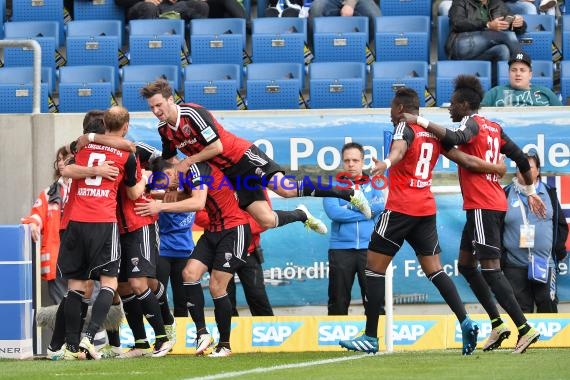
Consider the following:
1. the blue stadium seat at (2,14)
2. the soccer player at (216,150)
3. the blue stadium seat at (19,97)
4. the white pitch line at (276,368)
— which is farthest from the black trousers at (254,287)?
the blue stadium seat at (2,14)

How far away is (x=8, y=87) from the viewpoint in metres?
15.8

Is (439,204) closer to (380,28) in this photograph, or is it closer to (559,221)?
(559,221)

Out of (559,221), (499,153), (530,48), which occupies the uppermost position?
(530,48)

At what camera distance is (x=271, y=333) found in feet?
42.3

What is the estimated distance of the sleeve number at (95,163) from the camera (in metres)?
10.2

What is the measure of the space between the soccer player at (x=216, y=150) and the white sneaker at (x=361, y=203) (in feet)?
3.06

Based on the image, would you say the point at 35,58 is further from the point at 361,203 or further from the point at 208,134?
the point at 208,134

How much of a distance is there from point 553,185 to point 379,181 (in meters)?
Result: 2.11

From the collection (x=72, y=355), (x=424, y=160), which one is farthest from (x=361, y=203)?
(x=72, y=355)

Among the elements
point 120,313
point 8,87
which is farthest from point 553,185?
point 8,87

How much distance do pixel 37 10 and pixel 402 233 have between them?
9.02 m

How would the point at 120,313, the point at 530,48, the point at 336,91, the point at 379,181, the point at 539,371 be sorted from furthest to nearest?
the point at 530,48 → the point at 336,91 → the point at 379,181 → the point at 120,313 → the point at 539,371

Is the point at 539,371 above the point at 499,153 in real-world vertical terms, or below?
A: below

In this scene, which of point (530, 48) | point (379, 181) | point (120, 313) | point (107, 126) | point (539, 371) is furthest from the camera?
point (530, 48)
